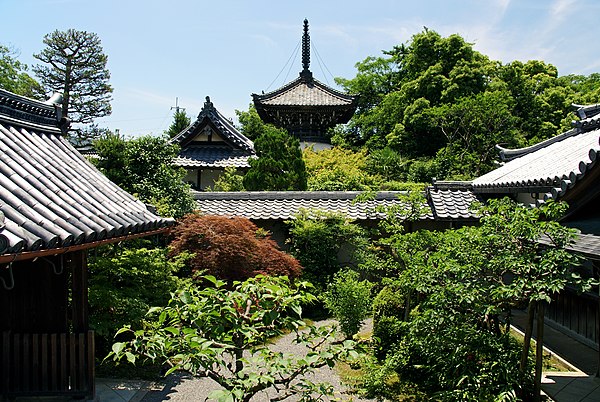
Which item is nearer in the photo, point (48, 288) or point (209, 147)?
point (48, 288)

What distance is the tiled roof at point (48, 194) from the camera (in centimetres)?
427

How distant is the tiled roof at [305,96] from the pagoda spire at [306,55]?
0.26 metres

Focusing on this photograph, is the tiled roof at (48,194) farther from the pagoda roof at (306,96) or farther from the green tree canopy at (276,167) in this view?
the pagoda roof at (306,96)

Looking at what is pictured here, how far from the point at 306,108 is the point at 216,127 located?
208 inches

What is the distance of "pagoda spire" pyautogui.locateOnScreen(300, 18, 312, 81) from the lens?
95.9 feet

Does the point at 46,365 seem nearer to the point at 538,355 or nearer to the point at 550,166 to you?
the point at 538,355

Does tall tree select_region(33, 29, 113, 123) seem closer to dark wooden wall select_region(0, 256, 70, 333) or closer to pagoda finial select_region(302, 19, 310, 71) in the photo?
pagoda finial select_region(302, 19, 310, 71)

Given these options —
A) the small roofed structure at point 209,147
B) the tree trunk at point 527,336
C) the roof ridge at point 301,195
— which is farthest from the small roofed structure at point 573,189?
the small roofed structure at point 209,147

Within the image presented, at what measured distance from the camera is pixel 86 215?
5.37 metres

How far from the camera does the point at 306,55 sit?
31.3m

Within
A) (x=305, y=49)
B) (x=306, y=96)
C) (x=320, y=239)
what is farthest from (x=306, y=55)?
(x=320, y=239)

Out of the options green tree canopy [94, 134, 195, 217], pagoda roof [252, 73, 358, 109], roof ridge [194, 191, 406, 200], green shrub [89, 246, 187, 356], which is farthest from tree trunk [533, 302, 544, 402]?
pagoda roof [252, 73, 358, 109]

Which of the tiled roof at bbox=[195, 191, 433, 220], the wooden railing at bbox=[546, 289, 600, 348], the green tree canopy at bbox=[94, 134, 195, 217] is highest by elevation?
the green tree canopy at bbox=[94, 134, 195, 217]

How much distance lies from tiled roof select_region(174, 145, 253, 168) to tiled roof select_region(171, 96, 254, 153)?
336 millimetres
